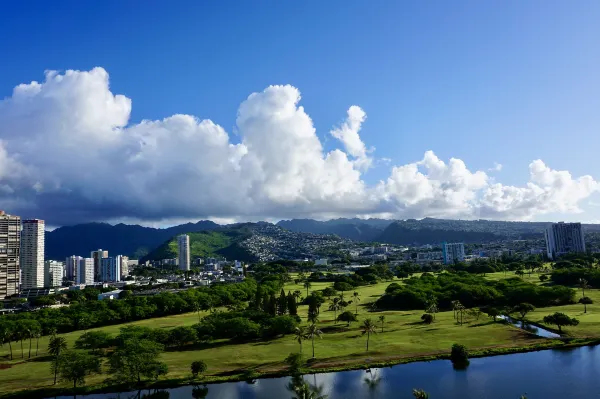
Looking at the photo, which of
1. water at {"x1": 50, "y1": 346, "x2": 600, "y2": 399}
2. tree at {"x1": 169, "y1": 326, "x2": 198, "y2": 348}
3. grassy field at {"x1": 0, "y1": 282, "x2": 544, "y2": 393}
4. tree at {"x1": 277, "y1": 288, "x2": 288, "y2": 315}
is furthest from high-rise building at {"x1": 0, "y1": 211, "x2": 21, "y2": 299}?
water at {"x1": 50, "y1": 346, "x2": 600, "y2": 399}

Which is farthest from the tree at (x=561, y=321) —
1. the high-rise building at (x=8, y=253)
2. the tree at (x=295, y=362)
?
the high-rise building at (x=8, y=253)

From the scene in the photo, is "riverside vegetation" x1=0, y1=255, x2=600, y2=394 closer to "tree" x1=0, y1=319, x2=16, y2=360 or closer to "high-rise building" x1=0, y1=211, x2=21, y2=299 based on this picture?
"tree" x1=0, y1=319, x2=16, y2=360

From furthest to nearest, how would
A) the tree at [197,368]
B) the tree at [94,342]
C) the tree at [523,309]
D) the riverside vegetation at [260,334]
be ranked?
the tree at [523,309]
the tree at [94,342]
the riverside vegetation at [260,334]
the tree at [197,368]

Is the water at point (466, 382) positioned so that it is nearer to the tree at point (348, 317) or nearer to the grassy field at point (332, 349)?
the grassy field at point (332, 349)

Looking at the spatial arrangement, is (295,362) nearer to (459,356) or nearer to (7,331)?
(459,356)

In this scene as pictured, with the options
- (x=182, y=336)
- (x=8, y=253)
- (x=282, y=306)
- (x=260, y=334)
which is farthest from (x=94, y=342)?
(x=8, y=253)

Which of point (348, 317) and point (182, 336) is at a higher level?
point (182, 336)
